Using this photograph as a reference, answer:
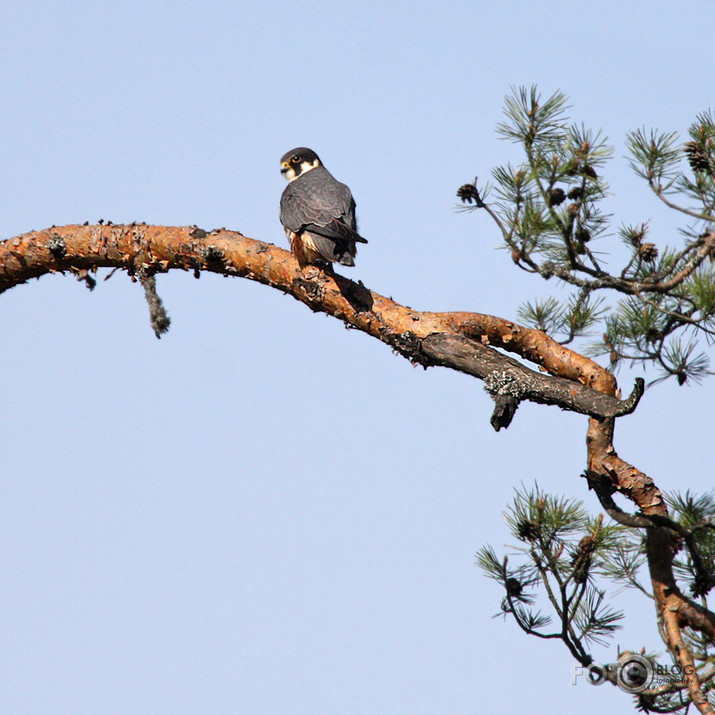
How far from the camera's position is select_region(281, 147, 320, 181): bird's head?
6.36 meters

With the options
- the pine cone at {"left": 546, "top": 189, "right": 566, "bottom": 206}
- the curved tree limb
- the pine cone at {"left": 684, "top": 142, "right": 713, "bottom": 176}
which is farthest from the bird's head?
the pine cone at {"left": 684, "top": 142, "right": 713, "bottom": 176}

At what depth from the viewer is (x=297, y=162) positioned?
20.9 feet

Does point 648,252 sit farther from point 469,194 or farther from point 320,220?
point 320,220

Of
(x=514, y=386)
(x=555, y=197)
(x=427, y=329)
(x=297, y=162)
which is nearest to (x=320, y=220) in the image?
(x=427, y=329)

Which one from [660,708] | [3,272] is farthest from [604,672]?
[3,272]

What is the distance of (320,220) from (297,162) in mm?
1921

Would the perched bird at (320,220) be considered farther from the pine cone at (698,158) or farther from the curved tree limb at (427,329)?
the pine cone at (698,158)

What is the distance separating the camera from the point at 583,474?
349cm

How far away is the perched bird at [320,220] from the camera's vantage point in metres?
4.35

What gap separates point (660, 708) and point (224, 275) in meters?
2.67

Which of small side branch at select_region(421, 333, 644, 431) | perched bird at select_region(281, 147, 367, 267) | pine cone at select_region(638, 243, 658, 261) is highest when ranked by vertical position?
perched bird at select_region(281, 147, 367, 267)

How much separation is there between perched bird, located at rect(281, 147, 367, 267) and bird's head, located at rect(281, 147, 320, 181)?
670 mm

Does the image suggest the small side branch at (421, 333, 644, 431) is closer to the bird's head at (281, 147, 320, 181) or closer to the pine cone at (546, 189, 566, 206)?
the pine cone at (546, 189, 566, 206)

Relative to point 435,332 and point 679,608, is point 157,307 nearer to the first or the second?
point 435,332
